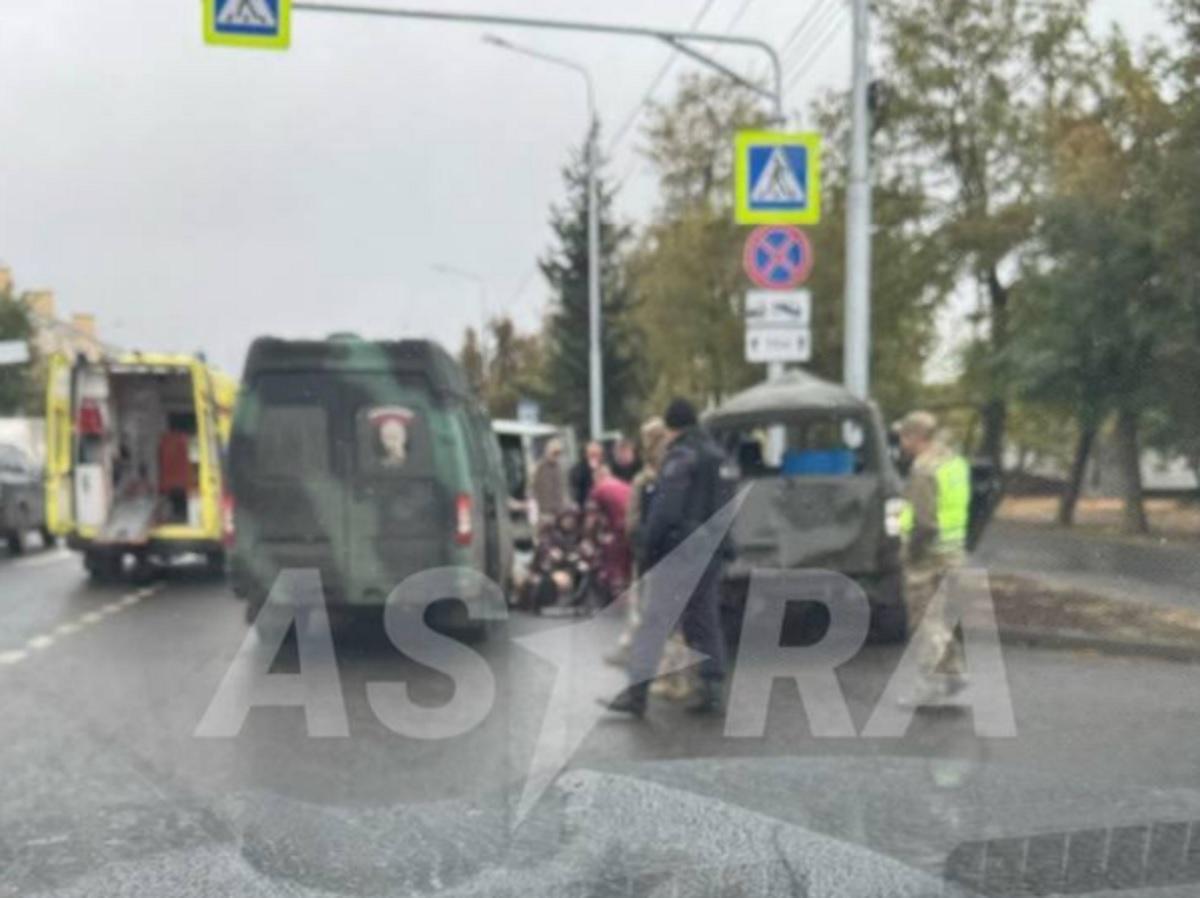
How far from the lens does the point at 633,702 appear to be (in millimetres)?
8664

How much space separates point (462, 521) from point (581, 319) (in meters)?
45.9

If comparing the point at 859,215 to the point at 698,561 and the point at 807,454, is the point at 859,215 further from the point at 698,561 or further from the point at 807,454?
the point at 698,561

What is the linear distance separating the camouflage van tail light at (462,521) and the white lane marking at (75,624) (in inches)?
129

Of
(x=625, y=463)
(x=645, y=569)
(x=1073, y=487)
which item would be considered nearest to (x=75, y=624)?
(x=625, y=463)

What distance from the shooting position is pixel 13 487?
23.5 m

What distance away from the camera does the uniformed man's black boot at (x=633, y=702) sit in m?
8.64

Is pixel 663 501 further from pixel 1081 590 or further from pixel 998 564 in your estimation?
pixel 998 564

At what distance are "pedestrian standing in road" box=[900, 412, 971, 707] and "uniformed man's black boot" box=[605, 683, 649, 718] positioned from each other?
152 cm

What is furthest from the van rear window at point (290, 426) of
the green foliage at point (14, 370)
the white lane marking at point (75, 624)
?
the green foliage at point (14, 370)

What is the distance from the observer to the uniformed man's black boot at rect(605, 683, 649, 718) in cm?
864

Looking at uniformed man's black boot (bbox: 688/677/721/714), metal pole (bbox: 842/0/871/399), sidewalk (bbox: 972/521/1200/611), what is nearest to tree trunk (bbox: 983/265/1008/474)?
sidewalk (bbox: 972/521/1200/611)

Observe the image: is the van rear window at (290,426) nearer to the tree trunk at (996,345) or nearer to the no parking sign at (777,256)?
the no parking sign at (777,256)

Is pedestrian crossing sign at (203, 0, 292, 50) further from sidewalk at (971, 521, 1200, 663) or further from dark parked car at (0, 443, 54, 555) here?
dark parked car at (0, 443, 54, 555)

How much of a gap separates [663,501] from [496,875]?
148 inches
